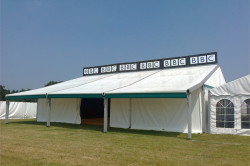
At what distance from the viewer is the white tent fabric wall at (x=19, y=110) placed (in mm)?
17656

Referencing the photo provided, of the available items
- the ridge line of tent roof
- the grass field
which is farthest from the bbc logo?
the grass field

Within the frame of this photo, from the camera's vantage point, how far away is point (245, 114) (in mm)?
8445

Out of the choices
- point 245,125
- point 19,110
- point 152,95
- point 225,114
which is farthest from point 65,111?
point 245,125

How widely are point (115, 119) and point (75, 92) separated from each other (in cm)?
235

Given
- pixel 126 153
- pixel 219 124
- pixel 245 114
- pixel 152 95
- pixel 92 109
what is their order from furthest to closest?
pixel 92 109 < pixel 219 124 < pixel 245 114 < pixel 152 95 < pixel 126 153

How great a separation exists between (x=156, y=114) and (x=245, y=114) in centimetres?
339

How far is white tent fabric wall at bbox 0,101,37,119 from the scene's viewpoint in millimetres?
17656

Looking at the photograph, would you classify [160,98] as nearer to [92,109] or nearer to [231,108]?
[231,108]

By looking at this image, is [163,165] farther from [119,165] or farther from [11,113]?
[11,113]

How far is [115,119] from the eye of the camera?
37.0 feet

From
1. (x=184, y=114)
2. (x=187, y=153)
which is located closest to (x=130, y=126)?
(x=184, y=114)

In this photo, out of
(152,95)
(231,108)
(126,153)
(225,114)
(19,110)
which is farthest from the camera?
(19,110)

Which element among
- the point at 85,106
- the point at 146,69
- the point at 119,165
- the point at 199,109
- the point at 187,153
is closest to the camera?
the point at 119,165

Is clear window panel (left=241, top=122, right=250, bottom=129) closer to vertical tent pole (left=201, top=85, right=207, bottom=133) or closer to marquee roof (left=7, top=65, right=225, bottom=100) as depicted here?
vertical tent pole (left=201, top=85, right=207, bottom=133)
